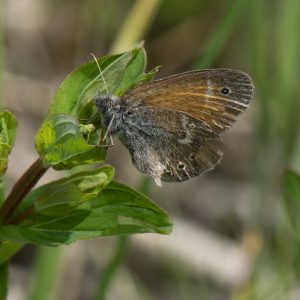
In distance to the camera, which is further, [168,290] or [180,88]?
[168,290]

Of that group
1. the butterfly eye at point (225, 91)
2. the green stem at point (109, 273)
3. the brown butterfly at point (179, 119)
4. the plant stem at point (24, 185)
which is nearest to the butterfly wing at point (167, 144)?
the brown butterfly at point (179, 119)

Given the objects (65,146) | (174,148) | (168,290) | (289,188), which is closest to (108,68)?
(65,146)

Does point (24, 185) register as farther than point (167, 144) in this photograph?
No

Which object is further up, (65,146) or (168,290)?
(65,146)

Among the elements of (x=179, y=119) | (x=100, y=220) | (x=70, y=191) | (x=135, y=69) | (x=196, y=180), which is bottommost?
(x=196, y=180)

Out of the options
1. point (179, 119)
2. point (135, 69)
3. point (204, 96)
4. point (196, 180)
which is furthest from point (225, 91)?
point (196, 180)

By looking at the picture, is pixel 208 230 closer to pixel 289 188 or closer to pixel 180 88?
pixel 289 188

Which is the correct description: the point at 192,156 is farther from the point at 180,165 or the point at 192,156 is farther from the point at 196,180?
the point at 196,180

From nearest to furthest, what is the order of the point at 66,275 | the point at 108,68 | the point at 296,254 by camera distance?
the point at 108,68
the point at 296,254
the point at 66,275
